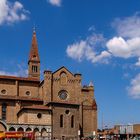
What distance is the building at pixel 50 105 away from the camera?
7506 cm

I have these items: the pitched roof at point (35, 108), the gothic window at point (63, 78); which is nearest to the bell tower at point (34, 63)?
the gothic window at point (63, 78)

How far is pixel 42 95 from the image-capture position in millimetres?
82812

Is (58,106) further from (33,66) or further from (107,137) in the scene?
(33,66)

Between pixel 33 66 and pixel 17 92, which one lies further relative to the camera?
pixel 33 66

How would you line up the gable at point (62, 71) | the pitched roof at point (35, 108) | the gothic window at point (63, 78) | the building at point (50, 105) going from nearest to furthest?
1. the pitched roof at point (35, 108)
2. the building at point (50, 105)
3. the gable at point (62, 71)
4. the gothic window at point (63, 78)

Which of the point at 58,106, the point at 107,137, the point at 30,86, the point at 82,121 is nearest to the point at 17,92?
the point at 30,86

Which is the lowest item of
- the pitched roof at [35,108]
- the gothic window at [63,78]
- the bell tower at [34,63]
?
the pitched roof at [35,108]

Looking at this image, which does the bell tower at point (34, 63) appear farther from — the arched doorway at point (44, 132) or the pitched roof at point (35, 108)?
the arched doorway at point (44, 132)

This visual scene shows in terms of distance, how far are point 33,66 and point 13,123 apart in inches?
1132

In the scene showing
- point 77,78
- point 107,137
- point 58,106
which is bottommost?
point 107,137

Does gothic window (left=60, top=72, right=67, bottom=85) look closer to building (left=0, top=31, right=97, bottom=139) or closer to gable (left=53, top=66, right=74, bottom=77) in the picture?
building (left=0, top=31, right=97, bottom=139)

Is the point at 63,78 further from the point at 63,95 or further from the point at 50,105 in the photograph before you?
the point at 50,105

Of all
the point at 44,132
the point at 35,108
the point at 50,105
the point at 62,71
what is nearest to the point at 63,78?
the point at 62,71

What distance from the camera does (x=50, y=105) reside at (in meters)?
77.4
